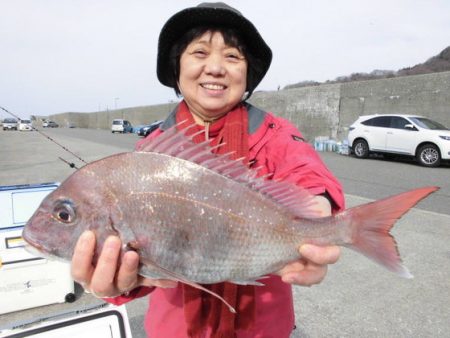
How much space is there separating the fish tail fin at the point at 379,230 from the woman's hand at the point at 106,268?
→ 0.77 meters

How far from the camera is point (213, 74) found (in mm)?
1788

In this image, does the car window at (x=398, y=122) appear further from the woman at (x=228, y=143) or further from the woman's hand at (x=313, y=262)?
the woman's hand at (x=313, y=262)

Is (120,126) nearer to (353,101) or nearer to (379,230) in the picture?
(353,101)

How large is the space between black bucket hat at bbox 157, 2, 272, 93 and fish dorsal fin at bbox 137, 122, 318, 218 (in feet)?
2.32

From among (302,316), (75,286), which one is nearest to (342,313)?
(302,316)

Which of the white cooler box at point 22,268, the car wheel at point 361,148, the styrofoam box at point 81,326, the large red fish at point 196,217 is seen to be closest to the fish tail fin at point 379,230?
the large red fish at point 196,217

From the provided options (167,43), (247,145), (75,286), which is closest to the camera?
(247,145)

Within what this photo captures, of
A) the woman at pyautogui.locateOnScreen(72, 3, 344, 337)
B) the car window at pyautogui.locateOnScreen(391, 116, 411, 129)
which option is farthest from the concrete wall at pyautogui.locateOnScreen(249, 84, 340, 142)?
the woman at pyautogui.locateOnScreen(72, 3, 344, 337)

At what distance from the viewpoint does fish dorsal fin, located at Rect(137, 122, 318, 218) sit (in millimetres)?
1461

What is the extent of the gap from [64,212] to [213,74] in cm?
94

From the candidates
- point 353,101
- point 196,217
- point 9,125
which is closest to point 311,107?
point 353,101

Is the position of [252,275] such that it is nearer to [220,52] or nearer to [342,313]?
[220,52]

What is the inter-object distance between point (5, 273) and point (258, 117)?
3083 mm

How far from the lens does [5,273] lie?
348cm
